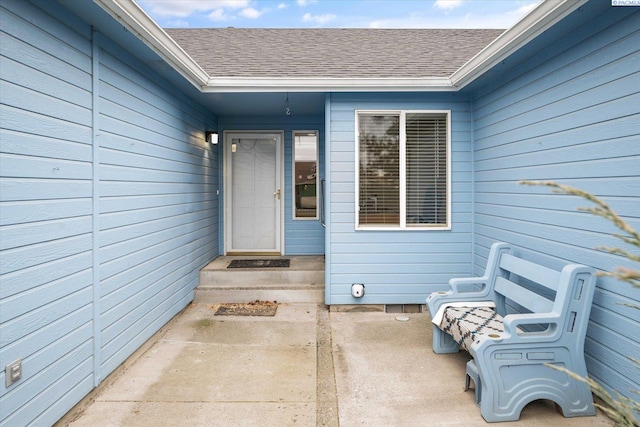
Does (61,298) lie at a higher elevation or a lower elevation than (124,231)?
lower

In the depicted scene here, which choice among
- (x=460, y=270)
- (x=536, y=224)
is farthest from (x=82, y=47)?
(x=460, y=270)

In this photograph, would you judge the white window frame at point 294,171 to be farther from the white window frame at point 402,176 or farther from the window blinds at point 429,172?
the window blinds at point 429,172

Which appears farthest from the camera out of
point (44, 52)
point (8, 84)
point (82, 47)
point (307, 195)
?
point (307, 195)

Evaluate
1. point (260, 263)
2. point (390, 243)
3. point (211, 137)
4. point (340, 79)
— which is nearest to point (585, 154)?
point (390, 243)

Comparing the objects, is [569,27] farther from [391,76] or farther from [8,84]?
[8,84]

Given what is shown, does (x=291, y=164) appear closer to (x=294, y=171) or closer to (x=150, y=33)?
(x=294, y=171)

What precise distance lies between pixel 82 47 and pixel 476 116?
3882 millimetres

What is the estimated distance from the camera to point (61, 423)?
2414 millimetres

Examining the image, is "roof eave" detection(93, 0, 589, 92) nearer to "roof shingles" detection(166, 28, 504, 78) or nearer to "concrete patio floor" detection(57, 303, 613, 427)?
"roof shingles" detection(166, 28, 504, 78)

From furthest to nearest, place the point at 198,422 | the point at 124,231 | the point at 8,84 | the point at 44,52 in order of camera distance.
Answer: the point at 124,231, the point at 198,422, the point at 44,52, the point at 8,84

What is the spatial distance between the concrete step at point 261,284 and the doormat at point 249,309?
0.08 m

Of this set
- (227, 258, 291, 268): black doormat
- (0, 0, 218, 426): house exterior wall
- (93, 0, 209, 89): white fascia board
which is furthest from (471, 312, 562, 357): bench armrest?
(227, 258, 291, 268): black doormat

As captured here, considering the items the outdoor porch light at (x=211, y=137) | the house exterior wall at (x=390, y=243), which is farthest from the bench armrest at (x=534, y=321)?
the outdoor porch light at (x=211, y=137)

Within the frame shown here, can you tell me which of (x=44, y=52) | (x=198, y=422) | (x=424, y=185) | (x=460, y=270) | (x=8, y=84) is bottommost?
(x=198, y=422)
